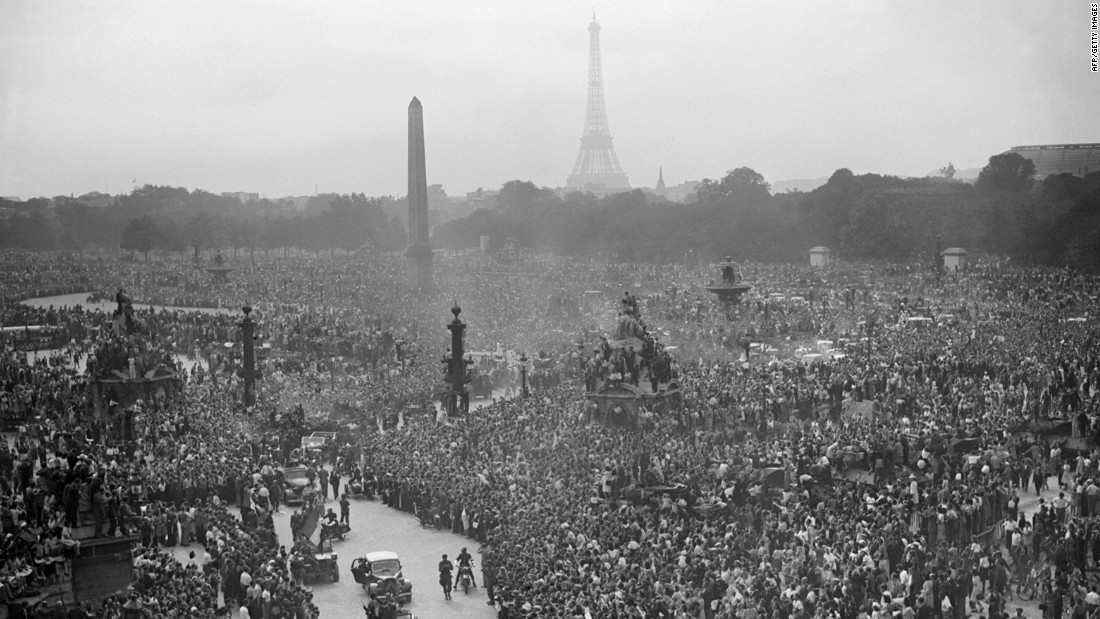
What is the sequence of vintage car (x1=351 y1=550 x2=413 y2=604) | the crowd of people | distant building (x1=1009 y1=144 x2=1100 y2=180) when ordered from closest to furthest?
the crowd of people
vintage car (x1=351 y1=550 x2=413 y2=604)
distant building (x1=1009 y1=144 x2=1100 y2=180)

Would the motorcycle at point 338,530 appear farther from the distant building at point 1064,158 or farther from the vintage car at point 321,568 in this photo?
the distant building at point 1064,158

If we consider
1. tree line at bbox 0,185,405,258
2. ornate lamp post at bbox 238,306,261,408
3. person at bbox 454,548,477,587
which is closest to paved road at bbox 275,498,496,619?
person at bbox 454,548,477,587

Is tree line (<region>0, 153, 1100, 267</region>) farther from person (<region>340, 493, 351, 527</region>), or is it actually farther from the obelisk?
person (<region>340, 493, 351, 527</region>)

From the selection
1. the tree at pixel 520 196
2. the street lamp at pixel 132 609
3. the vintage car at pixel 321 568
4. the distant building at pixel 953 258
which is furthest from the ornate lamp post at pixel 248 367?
the tree at pixel 520 196

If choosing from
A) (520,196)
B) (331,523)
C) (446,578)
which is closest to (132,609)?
(446,578)

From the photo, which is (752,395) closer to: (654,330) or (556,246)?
(654,330)

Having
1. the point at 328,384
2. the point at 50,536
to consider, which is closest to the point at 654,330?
the point at 328,384

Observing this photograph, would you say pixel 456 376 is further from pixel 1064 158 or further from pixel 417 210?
pixel 1064 158
